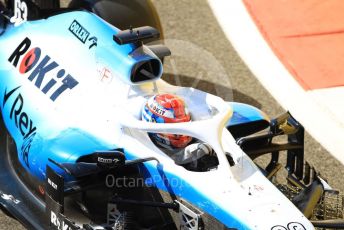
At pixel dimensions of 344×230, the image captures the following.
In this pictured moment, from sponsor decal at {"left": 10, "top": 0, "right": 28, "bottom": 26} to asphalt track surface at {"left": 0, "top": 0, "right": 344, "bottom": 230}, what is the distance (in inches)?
49.9

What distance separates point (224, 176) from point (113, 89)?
1.15 metres

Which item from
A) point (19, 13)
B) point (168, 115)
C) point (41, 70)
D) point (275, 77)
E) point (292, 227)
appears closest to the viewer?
point (292, 227)

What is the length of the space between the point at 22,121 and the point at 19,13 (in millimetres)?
1010

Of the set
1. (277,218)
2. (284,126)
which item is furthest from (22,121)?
(277,218)

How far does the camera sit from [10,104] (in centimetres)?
670

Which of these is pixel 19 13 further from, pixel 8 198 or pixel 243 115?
pixel 243 115

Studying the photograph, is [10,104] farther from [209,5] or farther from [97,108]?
[209,5]

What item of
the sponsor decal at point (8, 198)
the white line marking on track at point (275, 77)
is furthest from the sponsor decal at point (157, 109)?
the white line marking on track at point (275, 77)

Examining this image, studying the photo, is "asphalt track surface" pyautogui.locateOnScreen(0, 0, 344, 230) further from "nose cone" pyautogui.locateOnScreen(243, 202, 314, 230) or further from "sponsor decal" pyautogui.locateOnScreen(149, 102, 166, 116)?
"nose cone" pyautogui.locateOnScreen(243, 202, 314, 230)

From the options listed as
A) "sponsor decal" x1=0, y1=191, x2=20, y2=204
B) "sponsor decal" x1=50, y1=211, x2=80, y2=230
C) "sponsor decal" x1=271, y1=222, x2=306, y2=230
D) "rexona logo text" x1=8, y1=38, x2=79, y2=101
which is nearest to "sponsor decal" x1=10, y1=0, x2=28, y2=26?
"rexona logo text" x1=8, y1=38, x2=79, y2=101

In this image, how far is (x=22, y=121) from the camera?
6531 millimetres

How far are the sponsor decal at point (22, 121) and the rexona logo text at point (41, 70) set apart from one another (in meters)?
0.18

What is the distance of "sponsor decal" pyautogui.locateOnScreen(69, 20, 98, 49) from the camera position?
21.5 feet

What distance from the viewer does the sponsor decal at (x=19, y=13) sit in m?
7.00
